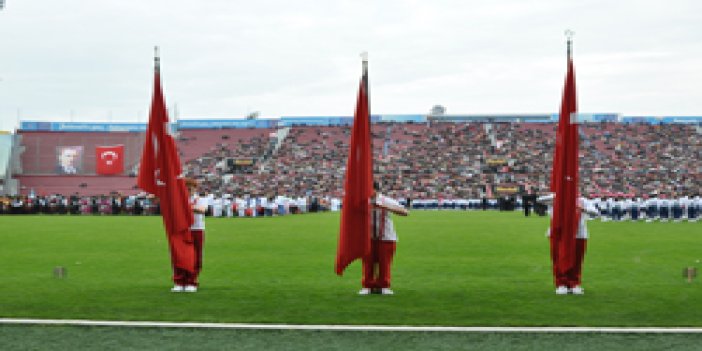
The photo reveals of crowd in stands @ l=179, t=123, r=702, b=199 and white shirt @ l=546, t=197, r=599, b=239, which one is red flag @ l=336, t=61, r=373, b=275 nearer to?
white shirt @ l=546, t=197, r=599, b=239

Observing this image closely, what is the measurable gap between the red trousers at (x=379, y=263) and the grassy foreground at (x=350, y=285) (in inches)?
11.1

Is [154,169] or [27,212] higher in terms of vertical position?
[154,169]

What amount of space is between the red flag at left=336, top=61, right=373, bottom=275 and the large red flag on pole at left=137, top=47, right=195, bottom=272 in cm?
231

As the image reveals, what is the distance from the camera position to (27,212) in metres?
50.3

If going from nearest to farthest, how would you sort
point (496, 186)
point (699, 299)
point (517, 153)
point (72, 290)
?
point (699, 299), point (72, 290), point (496, 186), point (517, 153)

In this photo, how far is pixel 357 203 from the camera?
1138cm

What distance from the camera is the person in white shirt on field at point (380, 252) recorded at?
458 inches

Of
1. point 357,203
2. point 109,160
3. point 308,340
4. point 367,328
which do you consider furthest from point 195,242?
point 109,160

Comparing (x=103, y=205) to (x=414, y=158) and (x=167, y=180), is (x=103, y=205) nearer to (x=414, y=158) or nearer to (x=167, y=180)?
(x=414, y=158)

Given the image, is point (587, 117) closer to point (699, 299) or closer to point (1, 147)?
point (1, 147)

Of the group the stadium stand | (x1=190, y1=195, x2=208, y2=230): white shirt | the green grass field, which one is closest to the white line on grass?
the green grass field

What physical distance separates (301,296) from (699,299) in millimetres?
5005

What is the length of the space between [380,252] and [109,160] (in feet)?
229

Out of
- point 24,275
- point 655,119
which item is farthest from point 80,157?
point 24,275
